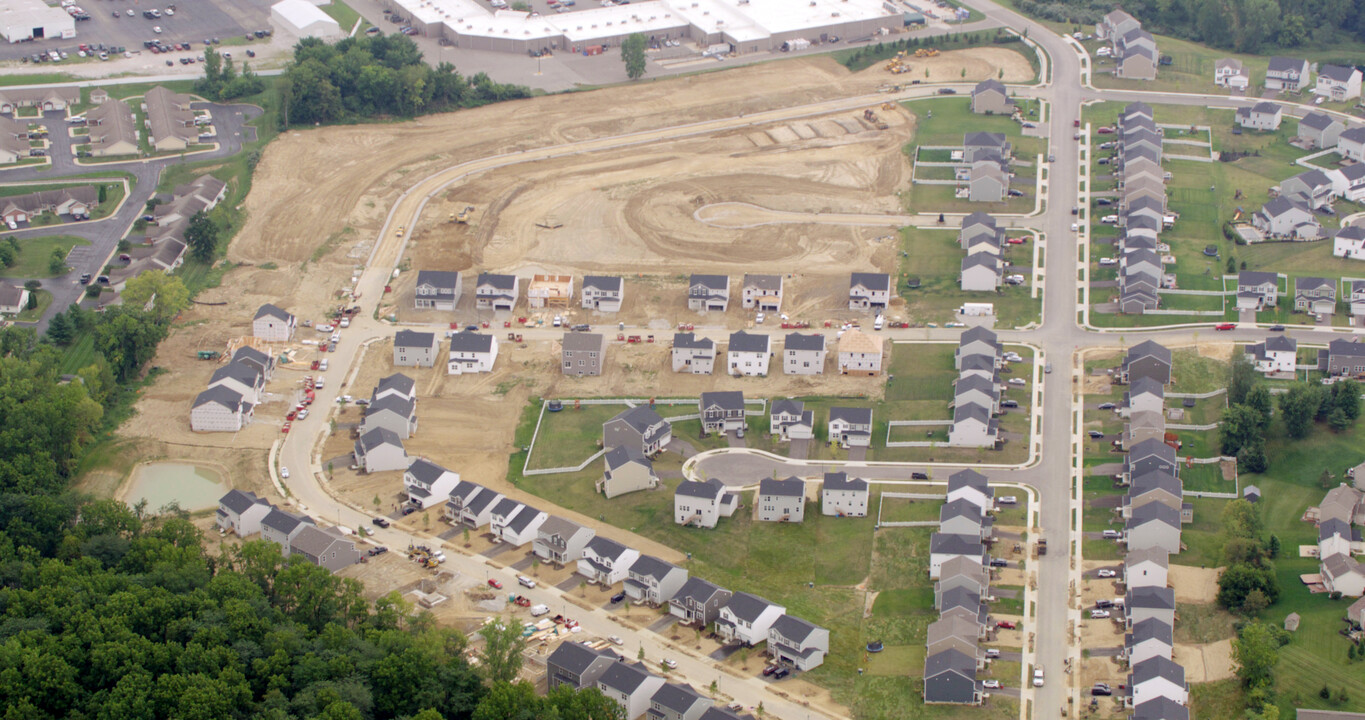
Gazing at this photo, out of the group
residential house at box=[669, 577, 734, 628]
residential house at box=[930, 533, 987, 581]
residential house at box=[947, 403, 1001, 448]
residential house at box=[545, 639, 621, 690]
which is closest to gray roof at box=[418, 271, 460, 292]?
residential house at box=[947, 403, 1001, 448]

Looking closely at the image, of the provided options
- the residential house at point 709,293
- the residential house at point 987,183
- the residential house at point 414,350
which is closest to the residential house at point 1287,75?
the residential house at point 987,183

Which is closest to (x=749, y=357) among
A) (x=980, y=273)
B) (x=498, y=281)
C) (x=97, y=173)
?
(x=980, y=273)

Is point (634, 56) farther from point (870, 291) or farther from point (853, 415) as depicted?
point (853, 415)

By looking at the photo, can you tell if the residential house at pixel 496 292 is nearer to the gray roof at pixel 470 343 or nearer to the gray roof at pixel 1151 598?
the gray roof at pixel 470 343

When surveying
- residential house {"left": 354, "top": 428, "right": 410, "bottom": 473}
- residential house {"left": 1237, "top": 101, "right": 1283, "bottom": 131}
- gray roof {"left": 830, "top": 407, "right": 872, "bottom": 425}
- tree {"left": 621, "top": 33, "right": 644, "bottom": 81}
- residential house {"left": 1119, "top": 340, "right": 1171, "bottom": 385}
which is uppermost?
tree {"left": 621, "top": 33, "right": 644, "bottom": 81}

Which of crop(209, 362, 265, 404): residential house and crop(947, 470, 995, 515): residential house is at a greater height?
crop(209, 362, 265, 404): residential house

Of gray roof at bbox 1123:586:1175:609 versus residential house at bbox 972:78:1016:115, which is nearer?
gray roof at bbox 1123:586:1175:609

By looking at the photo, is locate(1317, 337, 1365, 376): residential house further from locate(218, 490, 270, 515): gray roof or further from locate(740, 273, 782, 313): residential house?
locate(218, 490, 270, 515): gray roof
